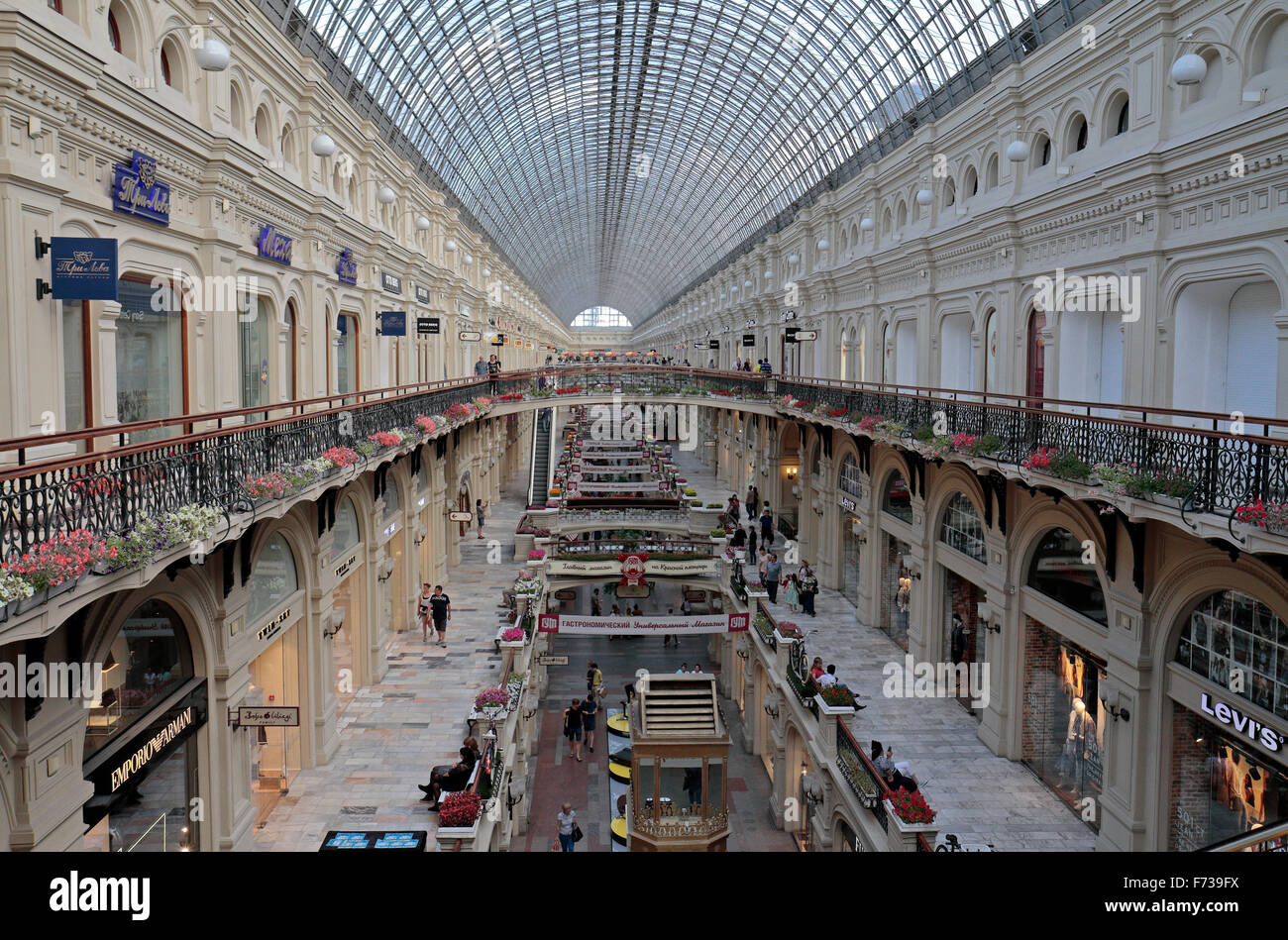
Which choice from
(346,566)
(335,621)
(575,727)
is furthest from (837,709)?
(575,727)

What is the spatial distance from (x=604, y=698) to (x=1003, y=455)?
17557 millimetres

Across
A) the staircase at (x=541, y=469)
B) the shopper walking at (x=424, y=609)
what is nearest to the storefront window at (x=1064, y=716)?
the shopper walking at (x=424, y=609)

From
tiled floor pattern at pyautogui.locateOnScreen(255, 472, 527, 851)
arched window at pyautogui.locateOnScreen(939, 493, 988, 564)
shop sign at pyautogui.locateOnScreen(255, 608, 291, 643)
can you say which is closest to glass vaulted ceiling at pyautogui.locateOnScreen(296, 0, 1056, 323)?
arched window at pyautogui.locateOnScreen(939, 493, 988, 564)

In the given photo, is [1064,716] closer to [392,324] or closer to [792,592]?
[792,592]

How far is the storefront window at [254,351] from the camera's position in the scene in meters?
14.4

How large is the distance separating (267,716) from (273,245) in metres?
7.84

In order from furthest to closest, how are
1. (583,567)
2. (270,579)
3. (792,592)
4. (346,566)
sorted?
(583,567), (792,592), (346,566), (270,579)

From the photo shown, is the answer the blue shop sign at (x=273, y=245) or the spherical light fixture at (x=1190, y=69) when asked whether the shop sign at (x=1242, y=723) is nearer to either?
the spherical light fixture at (x=1190, y=69)

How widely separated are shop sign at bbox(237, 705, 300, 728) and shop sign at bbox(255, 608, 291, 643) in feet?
4.04

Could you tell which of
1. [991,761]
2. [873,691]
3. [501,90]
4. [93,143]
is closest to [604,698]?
[873,691]

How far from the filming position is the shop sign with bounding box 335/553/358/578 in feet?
60.2

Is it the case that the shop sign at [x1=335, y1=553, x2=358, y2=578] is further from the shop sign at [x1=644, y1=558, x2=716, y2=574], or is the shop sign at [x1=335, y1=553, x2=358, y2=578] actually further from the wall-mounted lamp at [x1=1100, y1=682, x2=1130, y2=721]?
the wall-mounted lamp at [x1=1100, y1=682, x2=1130, y2=721]

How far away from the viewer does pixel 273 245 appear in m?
15.2

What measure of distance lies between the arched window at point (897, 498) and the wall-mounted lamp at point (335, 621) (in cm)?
1471
